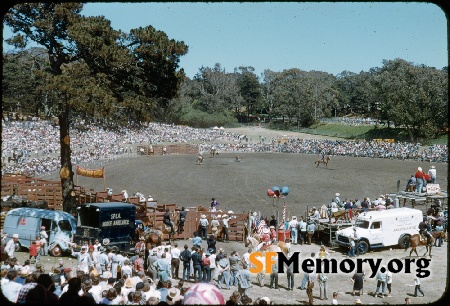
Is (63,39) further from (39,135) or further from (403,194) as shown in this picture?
(39,135)

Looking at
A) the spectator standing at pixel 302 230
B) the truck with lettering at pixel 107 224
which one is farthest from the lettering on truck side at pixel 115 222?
the spectator standing at pixel 302 230

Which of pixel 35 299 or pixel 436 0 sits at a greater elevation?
pixel 436 0

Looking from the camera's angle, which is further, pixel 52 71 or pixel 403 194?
pixel 403 194

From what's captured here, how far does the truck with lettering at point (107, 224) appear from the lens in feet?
65.9

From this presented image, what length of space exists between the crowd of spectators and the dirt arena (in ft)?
12.4

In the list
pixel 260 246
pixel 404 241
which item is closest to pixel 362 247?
pixel 404 241

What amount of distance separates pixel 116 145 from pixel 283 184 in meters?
31.3

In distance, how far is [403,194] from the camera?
1083 inches

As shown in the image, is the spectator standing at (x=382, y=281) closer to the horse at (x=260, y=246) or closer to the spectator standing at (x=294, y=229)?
the horse at (x=260, y=246)

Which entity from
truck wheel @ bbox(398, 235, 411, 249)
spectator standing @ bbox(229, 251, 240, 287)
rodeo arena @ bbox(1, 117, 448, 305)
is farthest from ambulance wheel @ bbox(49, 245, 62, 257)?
truck wheel @ bbox(398, 235, 411, 249)

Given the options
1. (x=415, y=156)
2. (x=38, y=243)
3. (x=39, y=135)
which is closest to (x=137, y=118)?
(x=38, y=243)

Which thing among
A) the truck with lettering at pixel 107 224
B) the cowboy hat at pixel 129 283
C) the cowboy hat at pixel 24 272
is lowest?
the truck with lettering at pixel 107 224

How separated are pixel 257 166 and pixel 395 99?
3568 cm

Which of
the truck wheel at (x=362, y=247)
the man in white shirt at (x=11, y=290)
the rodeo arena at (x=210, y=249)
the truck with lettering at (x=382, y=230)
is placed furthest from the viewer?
the truck with lettering at (x=382, y=230)
